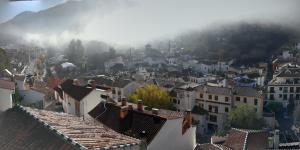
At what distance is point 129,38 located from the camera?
1936 cm

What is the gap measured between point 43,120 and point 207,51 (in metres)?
18.3

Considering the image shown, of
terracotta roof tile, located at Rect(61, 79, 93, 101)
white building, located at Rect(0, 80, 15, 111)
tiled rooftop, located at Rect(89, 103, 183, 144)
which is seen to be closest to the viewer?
white building, located at Rect(0, 80, 15, 111)

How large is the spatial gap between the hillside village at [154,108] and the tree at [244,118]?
0.15ft

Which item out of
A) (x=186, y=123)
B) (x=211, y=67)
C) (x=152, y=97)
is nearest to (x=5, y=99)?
(x=186, y=123)

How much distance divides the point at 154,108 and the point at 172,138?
1.56 metres

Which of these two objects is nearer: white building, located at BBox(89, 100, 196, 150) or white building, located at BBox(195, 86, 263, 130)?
white building, located at BBox(89, 100, 196, 150)

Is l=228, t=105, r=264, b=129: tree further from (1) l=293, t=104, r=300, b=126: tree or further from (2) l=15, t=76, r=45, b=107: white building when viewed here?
(2) l=15, t=76, r=45, b=107: white building

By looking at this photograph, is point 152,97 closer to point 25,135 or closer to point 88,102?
point 88,102

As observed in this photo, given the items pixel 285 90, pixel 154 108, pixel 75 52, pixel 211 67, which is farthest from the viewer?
pixel 75 52

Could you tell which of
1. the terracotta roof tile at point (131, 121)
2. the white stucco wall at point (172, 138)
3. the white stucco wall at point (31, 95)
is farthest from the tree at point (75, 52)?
the white stucco wall at point (172, 138)

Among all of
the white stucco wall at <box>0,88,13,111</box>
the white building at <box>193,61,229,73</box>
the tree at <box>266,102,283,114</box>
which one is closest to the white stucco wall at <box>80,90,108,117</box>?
the white stucco wall at <box>0,88,13,111</box>

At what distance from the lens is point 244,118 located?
861 cm

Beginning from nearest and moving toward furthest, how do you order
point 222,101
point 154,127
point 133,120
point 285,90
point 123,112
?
1. point 154,127
2. point 133,120
3. point 123,112
4. point 222,101
5. point 285,90

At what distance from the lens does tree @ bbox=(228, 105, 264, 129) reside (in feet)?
28.0
